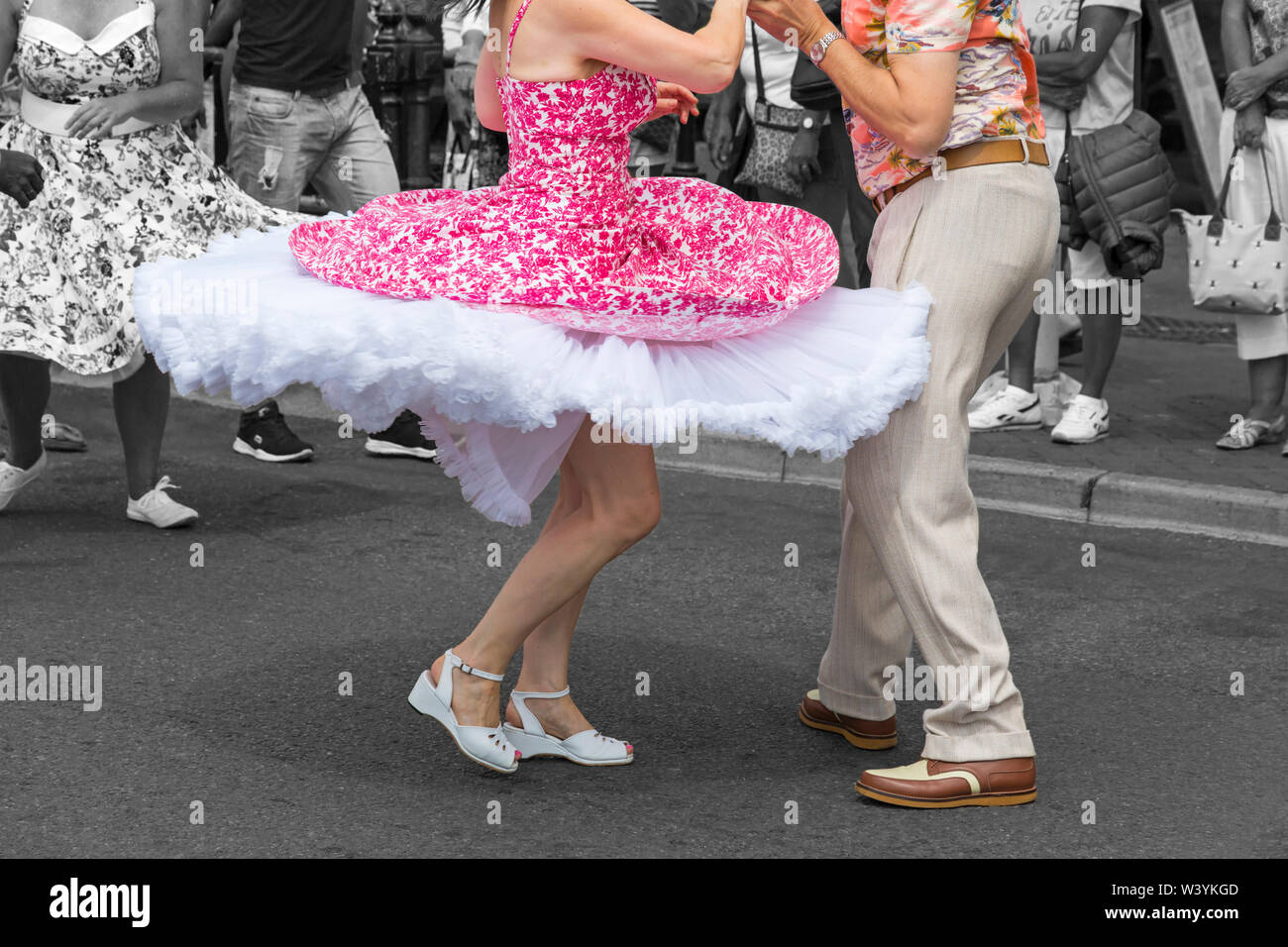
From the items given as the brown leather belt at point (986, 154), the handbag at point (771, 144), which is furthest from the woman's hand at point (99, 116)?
the brown leather belt at point (986, 154)

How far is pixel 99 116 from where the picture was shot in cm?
626

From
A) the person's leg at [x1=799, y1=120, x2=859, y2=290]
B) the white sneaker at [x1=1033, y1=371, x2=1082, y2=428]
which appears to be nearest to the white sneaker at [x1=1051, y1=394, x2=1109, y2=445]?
the white sneaker at [x1=1033, y1=371, x2=1082, y2=428]

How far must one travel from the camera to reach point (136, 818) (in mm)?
3988

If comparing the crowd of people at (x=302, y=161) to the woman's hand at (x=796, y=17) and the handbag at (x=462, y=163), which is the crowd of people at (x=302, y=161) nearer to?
the handbag at (x=462, y=163)

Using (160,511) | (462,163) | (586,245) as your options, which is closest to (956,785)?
(586,245)

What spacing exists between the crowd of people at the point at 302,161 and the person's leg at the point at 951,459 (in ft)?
8.29

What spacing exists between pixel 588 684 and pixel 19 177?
8.78 feet

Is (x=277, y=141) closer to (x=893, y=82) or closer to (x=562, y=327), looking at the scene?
(x=562, y=327)

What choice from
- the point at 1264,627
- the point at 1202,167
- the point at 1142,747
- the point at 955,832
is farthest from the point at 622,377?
the point at 1202,167

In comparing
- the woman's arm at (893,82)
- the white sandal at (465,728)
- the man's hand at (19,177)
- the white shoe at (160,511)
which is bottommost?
the white shoe at (160,511)

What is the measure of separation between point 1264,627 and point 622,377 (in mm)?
2801

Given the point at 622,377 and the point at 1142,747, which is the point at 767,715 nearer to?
the point at 1142,747

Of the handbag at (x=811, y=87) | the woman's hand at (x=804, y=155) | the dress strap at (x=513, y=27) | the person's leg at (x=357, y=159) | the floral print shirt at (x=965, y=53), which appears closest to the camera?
the floral print shirt at (x=965, y=53)

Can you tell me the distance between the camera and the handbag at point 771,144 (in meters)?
8.12
